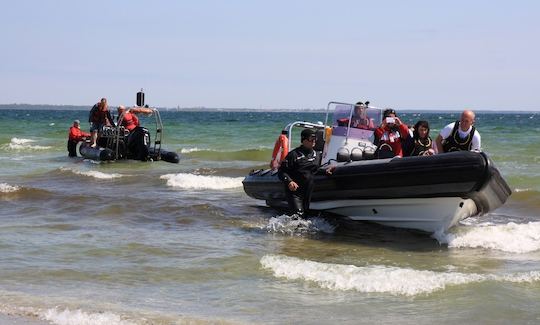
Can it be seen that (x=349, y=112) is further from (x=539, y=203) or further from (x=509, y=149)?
(x=509, y=149)

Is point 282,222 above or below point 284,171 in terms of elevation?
below

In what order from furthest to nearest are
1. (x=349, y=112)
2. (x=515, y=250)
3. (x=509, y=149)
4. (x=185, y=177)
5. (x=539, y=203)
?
(x=509, y=149) < (x=185, y=177) < (x=539, y=203) < (x=349, y=112) < (x=515, y=250)

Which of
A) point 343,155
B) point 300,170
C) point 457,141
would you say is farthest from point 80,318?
point 343,155

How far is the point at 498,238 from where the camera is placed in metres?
8.88

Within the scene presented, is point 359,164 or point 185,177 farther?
point 185,177

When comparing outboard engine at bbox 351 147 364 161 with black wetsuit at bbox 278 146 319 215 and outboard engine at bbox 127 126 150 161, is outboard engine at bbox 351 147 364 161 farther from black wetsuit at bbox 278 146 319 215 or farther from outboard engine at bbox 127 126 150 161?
outboard engine at bbox 127 126 150 161

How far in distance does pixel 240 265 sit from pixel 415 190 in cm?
236

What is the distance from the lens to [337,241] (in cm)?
895

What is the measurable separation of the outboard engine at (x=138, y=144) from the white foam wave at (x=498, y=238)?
35.3 ft

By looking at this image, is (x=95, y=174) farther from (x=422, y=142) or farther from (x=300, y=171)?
(x=422, y=142)

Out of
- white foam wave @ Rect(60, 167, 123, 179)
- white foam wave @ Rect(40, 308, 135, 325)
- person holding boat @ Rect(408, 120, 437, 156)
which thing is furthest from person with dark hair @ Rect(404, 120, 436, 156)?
white foam wave @ Rect(60, 167, 123, 179)

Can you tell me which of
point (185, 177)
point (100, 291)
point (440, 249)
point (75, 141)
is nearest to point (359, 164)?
point (440, 249)

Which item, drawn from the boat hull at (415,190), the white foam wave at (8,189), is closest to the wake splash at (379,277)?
the boat hull at (415,190)

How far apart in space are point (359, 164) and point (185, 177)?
6834 mm
